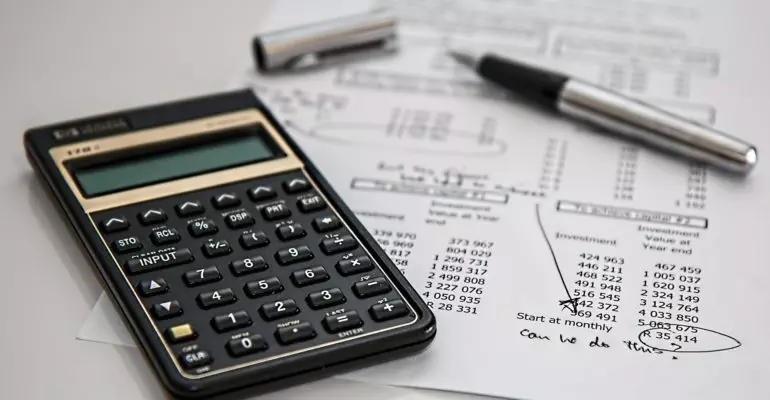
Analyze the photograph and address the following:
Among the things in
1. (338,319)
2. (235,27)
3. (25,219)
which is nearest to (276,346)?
(338,319)

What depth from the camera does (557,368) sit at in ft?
1.34

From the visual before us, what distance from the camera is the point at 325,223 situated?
0.45m

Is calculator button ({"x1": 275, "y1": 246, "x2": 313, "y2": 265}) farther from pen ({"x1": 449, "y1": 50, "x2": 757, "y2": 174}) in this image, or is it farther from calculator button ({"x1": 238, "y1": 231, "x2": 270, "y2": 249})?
pen ({"x1": 449, "y1": 50, "x2": 757, "y2": 174})

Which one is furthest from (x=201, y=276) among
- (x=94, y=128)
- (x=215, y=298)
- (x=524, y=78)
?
(x=524, y=78)

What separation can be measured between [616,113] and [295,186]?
18 cm

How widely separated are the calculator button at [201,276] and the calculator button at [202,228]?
0.08 ft

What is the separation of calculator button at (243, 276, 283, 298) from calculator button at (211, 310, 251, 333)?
0.01m

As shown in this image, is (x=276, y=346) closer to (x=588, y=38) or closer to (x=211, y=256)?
(x=211, y=256)

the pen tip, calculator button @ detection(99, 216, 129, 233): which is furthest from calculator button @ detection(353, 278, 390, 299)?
the pen tip

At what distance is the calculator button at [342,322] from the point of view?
0.40m

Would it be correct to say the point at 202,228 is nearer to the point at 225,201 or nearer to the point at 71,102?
the point at 225,201

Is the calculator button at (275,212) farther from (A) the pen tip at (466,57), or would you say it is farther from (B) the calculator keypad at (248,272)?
(A) the pen tip at (466,57)

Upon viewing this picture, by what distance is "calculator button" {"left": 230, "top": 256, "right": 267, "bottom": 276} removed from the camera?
0.43 meters

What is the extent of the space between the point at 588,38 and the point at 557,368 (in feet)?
0.99
